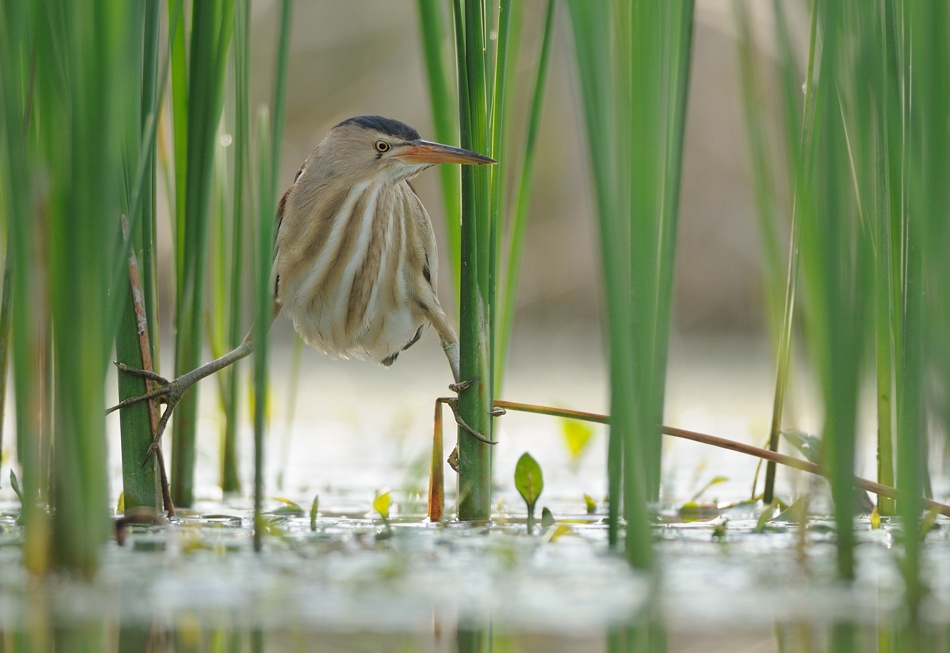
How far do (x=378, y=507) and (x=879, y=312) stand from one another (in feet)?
2.98

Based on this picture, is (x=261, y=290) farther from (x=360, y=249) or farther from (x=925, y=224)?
(x=360, y=249)

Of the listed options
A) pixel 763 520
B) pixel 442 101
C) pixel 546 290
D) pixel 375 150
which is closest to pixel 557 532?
pixel 763 520

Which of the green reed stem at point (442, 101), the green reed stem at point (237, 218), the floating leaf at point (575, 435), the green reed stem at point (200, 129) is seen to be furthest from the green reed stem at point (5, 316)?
the floating leaf at point (575, 435)

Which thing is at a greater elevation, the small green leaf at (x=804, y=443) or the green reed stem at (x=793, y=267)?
the green reed stem at (x=793, y=267)

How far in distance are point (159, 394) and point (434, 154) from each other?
0.71 meters

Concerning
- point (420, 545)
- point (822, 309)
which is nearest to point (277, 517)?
point (420, 545)

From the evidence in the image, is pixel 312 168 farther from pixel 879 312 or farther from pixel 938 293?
pixel 938 293

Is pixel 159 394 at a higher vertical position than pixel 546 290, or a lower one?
lower

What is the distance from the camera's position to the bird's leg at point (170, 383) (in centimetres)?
175

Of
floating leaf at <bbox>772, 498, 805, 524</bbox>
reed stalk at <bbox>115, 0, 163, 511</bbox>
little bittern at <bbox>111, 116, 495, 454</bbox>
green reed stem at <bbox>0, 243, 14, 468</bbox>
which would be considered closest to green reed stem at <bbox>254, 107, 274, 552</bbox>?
reed stalk at <bbox>115, 0, 163, 511</bbox>

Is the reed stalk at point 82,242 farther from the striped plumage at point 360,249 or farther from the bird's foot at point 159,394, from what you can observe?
the striped plumage at point 360,249

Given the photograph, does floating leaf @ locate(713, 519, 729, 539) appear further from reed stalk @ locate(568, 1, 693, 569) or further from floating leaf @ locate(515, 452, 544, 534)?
floating leaf @ locate(515, 452, 544, 534)

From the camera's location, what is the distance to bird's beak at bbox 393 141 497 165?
5.50 ft

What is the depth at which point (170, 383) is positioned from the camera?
1937 millimetres
